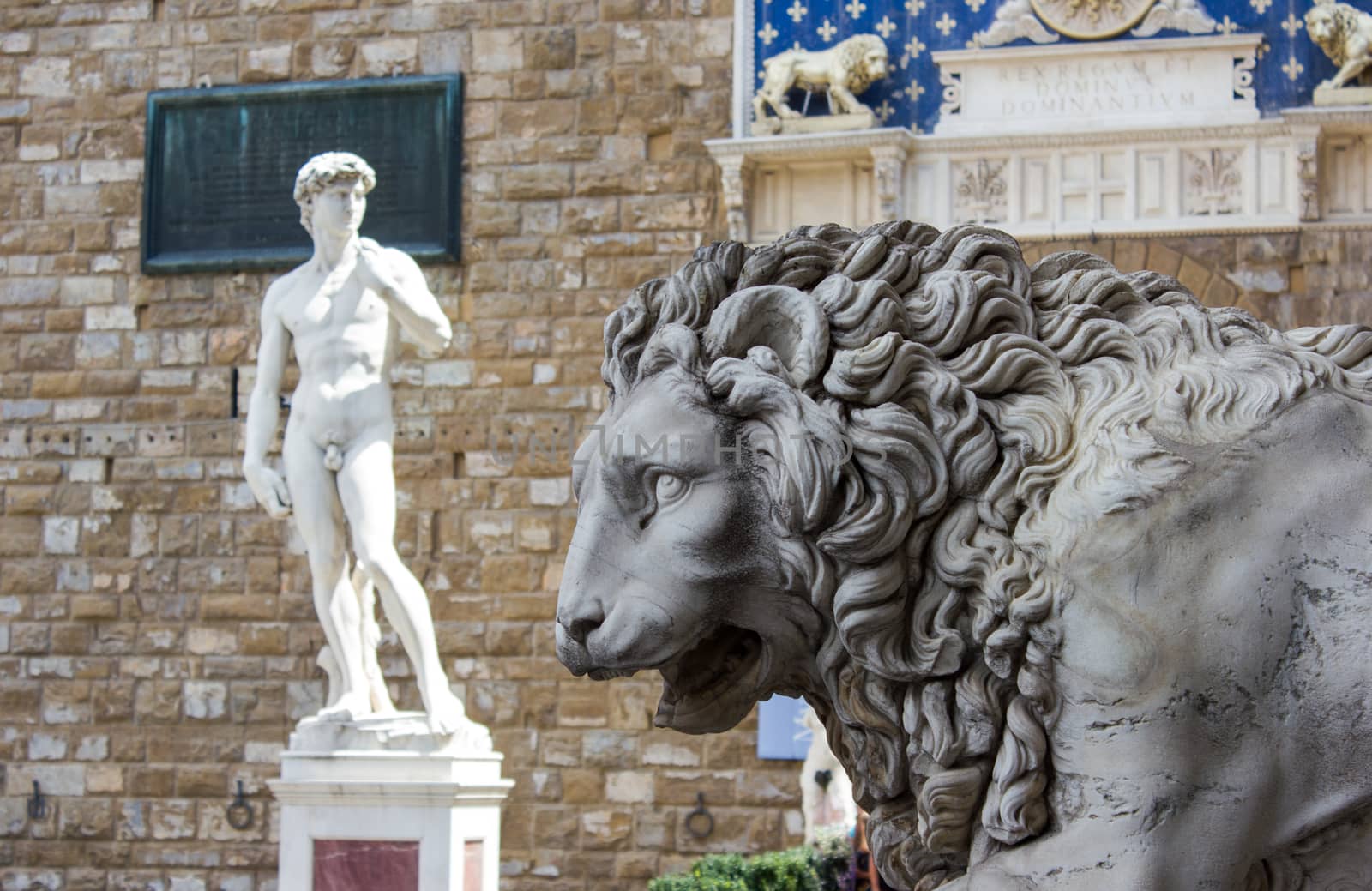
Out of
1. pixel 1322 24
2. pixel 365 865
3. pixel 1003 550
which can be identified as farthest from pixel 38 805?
pixel 1003 550

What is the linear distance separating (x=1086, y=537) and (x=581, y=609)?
344 mm

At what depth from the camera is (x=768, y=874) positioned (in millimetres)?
7785

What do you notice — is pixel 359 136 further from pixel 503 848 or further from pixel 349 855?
pixel 349 855

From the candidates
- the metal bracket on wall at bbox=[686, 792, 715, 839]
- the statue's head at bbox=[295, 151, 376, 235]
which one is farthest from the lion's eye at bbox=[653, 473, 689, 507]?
the metal bracket on wall at bbox=[686, 792, 715, 839]

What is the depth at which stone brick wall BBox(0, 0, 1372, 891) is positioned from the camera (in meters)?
10.3

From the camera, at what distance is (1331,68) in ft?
32.4

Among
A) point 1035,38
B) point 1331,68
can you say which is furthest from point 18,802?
point 1331,68

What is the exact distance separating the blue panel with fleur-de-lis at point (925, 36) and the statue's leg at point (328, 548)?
3678 millimetres

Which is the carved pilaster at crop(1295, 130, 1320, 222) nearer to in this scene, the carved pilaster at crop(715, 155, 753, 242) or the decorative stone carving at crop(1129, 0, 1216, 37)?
the decorative stone carving at crop(1129, 0, 1216, 37)

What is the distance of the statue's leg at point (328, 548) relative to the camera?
7.92m

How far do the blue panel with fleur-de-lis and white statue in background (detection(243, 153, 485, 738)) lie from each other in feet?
10.7

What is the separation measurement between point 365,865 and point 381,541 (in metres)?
1.26

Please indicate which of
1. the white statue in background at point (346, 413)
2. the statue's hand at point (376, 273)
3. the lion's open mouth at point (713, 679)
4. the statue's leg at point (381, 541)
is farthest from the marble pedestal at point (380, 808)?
the lion's open mouth at point (713, 679)

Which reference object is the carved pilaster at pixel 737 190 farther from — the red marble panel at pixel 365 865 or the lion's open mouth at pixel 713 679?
the lion's open mouth at pixel 713 679
